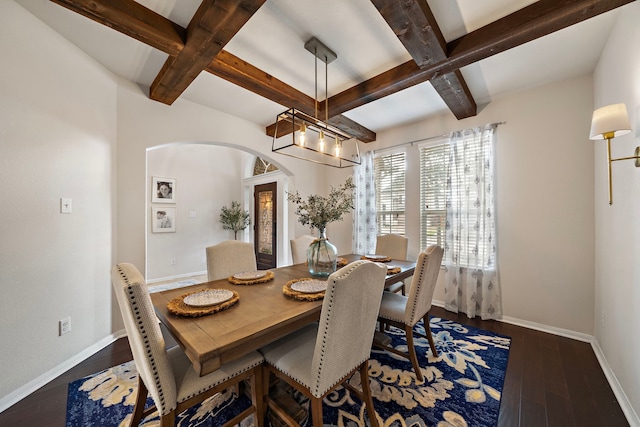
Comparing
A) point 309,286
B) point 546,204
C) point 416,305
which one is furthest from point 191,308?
point 546,204

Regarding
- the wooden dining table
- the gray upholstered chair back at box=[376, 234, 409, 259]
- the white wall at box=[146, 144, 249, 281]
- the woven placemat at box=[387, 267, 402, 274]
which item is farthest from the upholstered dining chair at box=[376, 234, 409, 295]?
the white wall at box=[146, 144, 249, 281]

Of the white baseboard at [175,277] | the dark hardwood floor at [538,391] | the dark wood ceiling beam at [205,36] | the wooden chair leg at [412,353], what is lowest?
the dark hardwood floor at [538,391]

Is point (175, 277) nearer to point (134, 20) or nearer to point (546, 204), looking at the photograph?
point (134, 20)

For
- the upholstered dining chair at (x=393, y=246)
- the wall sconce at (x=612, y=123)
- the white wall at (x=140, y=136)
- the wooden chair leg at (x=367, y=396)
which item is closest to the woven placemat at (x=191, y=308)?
the wooden chair leg at (x=367, y=396)

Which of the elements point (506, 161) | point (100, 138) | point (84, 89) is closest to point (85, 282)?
point (100, 138)

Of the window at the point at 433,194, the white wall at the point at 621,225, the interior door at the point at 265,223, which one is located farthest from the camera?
the interior door at the point at 265,223

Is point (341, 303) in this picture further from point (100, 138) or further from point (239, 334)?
point (100, 138)

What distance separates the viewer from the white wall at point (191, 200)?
4844 millimetres

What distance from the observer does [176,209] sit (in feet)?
16.8

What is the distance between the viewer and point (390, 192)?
3.92 meters

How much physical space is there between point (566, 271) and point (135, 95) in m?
4.90

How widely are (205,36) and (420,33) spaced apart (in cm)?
148

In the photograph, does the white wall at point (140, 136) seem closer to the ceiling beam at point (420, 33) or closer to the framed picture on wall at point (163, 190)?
the framed picture on wall at point (163, 190)

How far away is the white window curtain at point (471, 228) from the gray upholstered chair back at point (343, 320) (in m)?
2.31
